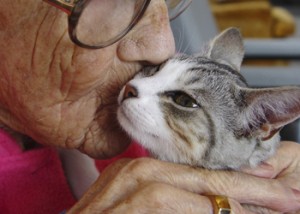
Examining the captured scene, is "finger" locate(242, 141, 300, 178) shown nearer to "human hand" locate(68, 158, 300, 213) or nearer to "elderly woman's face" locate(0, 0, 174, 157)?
"human hand" locate(68, 158, 300, 213)

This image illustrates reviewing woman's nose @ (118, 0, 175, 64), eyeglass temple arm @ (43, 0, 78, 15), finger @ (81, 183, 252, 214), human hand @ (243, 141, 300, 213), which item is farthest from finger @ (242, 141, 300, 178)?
eyeglass temple arm @ (43, 0, 78, 15)

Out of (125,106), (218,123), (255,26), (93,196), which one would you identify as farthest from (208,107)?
(255,26)

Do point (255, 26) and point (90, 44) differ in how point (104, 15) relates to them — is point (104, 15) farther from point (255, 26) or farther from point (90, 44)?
point (255, 26)

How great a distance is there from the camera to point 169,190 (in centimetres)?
79

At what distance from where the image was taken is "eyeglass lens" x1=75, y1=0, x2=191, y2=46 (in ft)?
2.55

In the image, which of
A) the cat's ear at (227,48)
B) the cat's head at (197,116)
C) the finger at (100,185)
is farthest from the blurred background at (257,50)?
the finger at (100,185)

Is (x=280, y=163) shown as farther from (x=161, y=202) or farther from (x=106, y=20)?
(x=106, y=20)

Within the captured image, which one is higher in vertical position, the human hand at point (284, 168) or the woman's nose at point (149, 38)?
the woman's nose at point (149, 38)

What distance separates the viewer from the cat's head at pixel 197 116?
0.86 m

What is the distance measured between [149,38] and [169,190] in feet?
0.83

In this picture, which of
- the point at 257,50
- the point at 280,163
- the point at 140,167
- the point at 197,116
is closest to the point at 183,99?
the point at 197,116

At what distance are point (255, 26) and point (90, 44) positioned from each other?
2.17 meters

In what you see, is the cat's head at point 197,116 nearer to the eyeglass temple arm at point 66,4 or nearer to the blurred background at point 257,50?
the eyeglass temple arm at point 66,4

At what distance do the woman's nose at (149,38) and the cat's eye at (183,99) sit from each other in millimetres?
72
